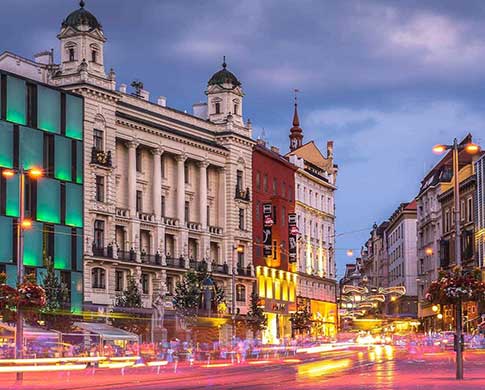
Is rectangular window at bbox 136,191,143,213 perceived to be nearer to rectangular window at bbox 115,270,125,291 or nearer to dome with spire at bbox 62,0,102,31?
rectangular window at bbox 115,270,125,291

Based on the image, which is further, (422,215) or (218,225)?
(422,215)

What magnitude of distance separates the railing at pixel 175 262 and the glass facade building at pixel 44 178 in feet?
42.0

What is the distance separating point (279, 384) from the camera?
3709 centimetres

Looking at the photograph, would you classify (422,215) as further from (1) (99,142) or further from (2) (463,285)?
(2) (463,285)

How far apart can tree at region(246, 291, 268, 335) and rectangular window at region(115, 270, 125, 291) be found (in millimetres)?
15995

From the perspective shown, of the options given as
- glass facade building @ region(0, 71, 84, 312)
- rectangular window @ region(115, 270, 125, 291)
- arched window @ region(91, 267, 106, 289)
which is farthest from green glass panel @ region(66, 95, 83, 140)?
rectangular window @ region(115, 270, 125, 291)

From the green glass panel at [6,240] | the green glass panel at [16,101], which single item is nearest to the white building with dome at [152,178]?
the green glass panel at [16,101]

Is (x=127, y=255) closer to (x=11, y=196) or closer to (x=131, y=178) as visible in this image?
(x=131, y=178)

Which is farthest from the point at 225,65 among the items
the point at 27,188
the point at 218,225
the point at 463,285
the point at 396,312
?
the point at 396,312

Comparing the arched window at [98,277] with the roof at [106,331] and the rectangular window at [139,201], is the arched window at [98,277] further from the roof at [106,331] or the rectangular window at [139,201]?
the rectangular window at [139,201]

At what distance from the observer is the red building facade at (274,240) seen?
11131cm

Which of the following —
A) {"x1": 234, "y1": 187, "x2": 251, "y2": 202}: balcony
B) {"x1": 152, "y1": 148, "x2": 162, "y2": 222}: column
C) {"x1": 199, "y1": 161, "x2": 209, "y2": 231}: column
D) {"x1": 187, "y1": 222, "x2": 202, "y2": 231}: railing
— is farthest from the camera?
{"x1": 234, "y1": 187, "x2": 251, "y2": 202}: balcony

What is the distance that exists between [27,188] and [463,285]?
4578cm

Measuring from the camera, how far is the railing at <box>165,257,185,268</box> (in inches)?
3725
